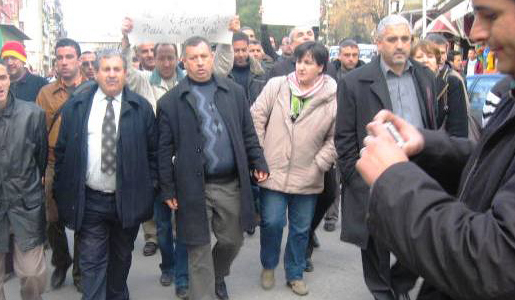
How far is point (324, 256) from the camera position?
18.9 feet

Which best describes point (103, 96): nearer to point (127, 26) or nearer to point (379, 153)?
point (127, 26)

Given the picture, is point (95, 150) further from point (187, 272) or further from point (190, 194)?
point (187, 272)

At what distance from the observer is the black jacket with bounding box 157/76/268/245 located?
4.16 meters

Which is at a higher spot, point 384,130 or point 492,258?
point 384,130

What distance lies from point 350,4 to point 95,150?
161 ft

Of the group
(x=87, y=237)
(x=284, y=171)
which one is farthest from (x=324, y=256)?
(x=87, y=237)

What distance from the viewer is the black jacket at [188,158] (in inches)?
164

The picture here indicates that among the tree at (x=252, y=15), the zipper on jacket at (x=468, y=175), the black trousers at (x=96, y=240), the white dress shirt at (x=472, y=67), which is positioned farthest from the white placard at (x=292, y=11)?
the tree at (x=252, y=15)

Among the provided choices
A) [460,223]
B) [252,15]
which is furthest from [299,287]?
[252,15]

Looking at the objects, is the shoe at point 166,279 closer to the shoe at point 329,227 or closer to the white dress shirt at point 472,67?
the shoe at point 329,227

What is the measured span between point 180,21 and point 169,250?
200cm

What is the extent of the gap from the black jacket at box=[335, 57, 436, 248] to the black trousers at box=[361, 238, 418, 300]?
11 cm

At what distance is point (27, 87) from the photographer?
21.0ft

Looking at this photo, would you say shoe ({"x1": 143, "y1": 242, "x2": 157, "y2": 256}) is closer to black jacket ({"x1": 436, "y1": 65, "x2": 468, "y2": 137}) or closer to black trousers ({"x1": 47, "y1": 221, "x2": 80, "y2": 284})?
black trousers ({"x1": 47, "y1": 221, "x2": 80, "y2": 284})
